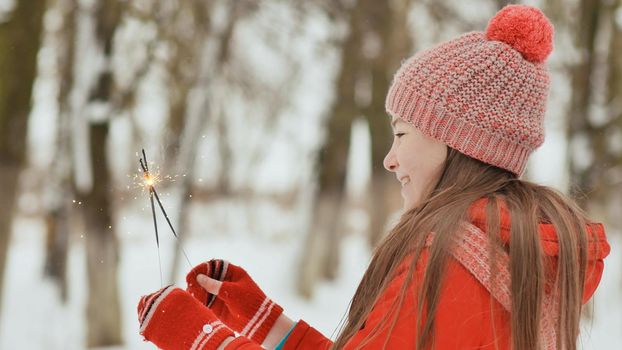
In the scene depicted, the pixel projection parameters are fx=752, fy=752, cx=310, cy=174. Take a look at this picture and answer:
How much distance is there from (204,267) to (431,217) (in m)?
0.51

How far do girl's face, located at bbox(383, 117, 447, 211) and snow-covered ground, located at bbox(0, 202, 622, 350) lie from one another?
10.2 ft

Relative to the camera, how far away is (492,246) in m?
1.26

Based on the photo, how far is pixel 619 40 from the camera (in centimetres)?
685

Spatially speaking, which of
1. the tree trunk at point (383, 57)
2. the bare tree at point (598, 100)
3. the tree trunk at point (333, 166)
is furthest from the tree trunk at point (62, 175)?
the bare tree at point (598, 100)

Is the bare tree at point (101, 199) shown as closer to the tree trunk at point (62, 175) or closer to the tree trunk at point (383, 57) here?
the tree trunk at point (62, 175)

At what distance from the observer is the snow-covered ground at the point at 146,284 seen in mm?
5008

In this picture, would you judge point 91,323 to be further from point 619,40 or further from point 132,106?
point 619,40

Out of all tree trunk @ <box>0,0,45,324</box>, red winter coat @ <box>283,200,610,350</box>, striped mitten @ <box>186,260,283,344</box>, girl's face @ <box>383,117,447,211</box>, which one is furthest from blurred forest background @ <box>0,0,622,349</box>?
red winter coat @ <box>283,200,610,350</box>

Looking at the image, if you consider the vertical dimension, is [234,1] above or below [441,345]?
above

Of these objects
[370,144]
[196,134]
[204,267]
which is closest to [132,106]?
Answer: [196,134]

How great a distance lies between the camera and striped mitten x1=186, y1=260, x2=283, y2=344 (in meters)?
1.56

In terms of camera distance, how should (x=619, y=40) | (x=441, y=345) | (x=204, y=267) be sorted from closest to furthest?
(x=441, y=345) → (x=204, y=267) → (x=619, y=40)

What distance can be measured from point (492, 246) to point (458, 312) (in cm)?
13

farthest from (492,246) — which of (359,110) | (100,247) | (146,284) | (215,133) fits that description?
(359,110)
